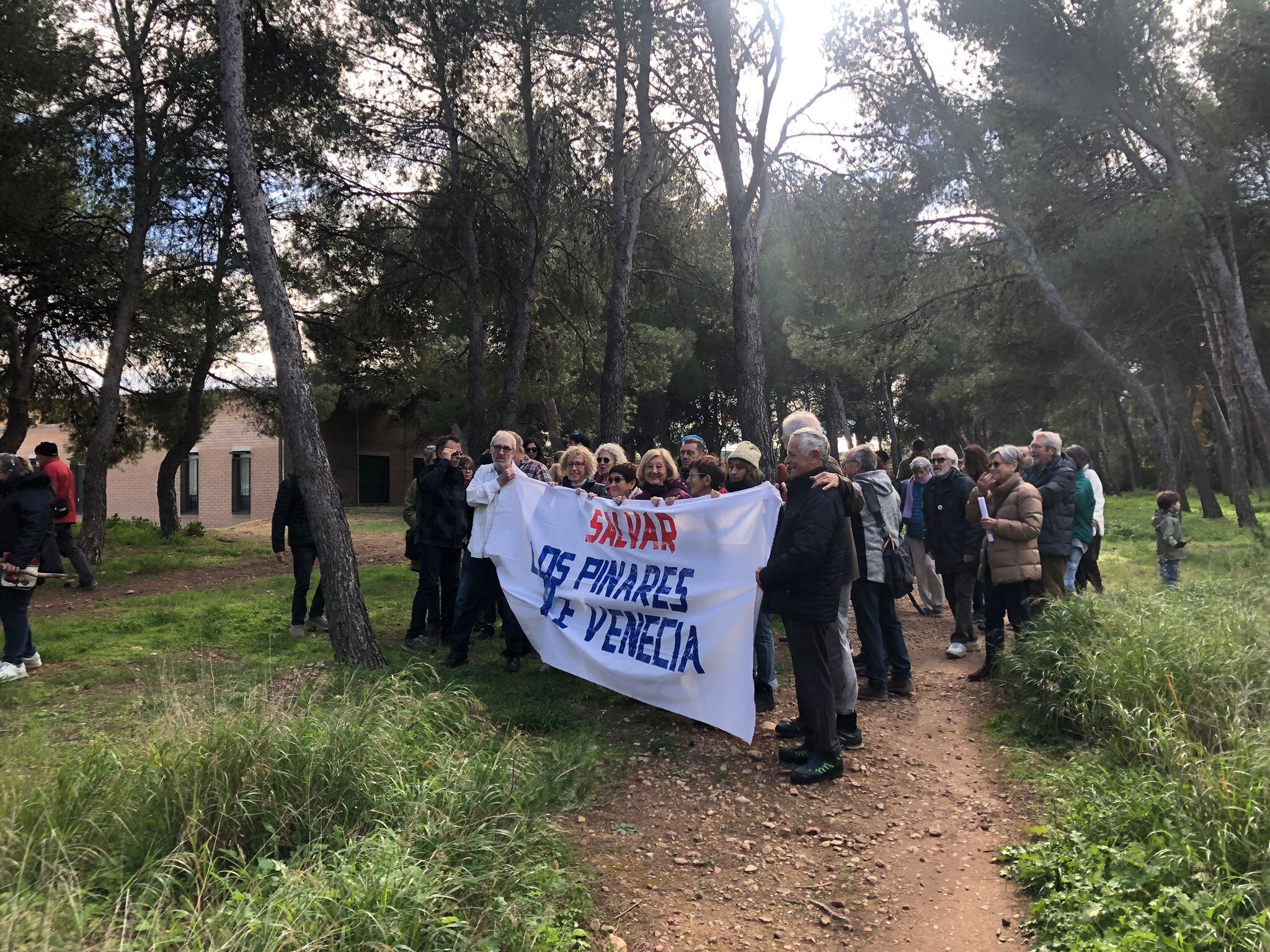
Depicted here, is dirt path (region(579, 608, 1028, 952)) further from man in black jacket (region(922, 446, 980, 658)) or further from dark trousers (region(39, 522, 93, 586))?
dark trousers (region(39, 522, 93, 586))

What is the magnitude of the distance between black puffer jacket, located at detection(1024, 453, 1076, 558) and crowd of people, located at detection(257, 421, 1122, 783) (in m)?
0.01

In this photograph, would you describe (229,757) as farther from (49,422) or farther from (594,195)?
(49,422)

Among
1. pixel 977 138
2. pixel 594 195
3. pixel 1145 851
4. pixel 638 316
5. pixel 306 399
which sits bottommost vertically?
pixel 1145 851

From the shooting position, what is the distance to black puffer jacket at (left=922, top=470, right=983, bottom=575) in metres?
7.54

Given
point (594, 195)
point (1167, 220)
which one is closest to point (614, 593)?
point (594, 195)

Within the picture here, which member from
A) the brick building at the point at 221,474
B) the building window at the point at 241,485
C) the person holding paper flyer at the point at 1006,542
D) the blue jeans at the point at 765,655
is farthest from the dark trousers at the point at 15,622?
the building window at the point at 241,485

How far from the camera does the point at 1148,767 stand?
4.04 m

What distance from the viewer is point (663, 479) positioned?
6.34 m

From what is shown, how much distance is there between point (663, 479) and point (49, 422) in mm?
16684

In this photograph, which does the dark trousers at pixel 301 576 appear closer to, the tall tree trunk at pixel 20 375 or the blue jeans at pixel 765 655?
the blue jeans at pixel 765 655

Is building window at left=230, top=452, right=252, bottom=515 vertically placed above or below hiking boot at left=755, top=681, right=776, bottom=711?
above

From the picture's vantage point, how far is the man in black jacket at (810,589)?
186 inches

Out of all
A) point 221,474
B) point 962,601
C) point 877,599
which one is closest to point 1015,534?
point 877,599

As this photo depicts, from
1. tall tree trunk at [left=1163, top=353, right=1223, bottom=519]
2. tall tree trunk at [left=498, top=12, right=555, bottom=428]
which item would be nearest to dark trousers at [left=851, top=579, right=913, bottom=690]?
tall tree trunk at [left=498, top=12, right=555, bottom=428]
